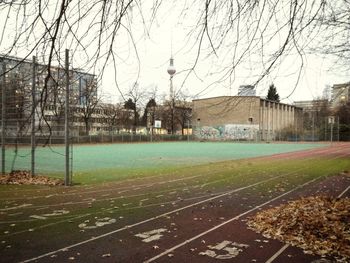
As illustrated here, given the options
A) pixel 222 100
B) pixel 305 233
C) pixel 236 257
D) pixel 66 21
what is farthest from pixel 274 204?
pixel 66 21

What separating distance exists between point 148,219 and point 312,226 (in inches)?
137

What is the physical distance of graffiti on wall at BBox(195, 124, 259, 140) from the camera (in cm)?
7212

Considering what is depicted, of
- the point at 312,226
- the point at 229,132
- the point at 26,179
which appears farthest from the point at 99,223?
the point at 229,132

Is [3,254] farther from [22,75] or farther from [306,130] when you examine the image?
[306,130]

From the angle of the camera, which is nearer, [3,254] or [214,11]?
[214,11]

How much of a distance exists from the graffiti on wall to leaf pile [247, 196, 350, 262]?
2449 inches

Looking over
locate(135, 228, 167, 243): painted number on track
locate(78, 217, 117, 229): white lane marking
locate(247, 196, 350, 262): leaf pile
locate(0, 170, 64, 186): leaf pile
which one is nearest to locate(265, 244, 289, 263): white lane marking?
locate(247, 196, 350, 262): leaf pile

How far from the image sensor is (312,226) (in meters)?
7.82

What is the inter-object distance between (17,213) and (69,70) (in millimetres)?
6081

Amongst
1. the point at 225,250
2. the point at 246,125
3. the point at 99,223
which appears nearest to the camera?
the point at 225,250

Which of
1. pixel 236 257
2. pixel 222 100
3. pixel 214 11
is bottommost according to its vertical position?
pixel 236 257

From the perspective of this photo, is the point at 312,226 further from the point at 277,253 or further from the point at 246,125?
the point at 246,125

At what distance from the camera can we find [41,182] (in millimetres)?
15508

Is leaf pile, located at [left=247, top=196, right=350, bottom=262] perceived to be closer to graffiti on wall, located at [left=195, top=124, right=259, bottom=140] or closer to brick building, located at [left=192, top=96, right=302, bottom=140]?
brick building, located at [left=192, top=96, right=302, bottom=140]
